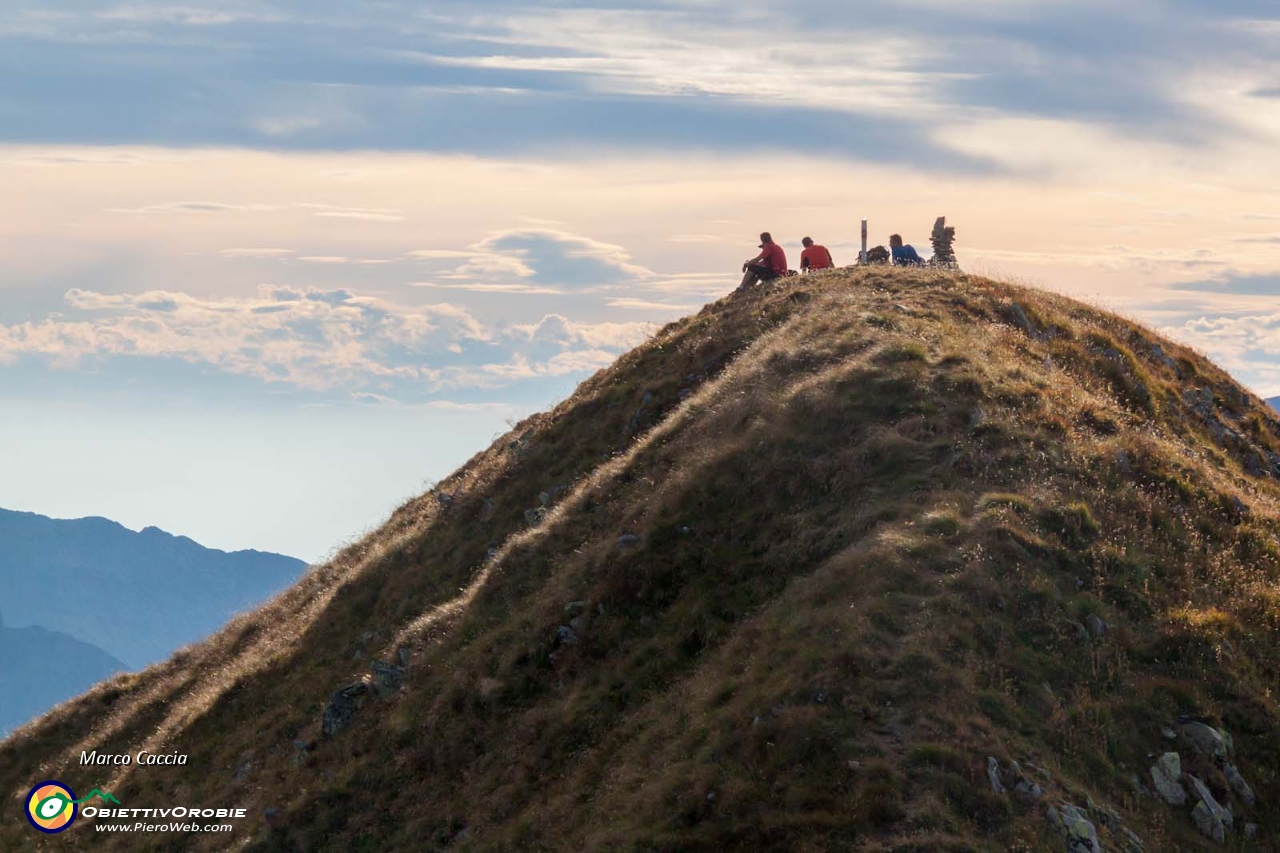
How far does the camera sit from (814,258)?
4494 cm

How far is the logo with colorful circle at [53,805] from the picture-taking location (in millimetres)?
30500

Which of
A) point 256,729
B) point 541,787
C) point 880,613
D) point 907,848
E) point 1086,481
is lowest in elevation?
point 256,729

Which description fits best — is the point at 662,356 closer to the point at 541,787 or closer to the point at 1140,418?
the point at 1140,418

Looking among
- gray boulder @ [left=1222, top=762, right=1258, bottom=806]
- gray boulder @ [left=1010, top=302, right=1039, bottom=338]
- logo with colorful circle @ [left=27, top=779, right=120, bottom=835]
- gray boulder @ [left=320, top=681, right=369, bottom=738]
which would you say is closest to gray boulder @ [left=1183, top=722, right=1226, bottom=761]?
gray boulder @ [left=1222, top=762, right=1258, bottom=806]

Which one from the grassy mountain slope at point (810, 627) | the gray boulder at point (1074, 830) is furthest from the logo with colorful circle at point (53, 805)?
the gray boulder at point (1074, 830)

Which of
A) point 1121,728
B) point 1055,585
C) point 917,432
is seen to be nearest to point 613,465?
point 917,432

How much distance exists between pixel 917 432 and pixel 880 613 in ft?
Answer: 24.1

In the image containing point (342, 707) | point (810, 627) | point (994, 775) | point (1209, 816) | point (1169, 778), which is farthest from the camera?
point (342, 707)

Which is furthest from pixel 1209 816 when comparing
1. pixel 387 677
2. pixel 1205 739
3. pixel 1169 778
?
pixel 387 677

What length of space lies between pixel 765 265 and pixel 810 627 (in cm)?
2713

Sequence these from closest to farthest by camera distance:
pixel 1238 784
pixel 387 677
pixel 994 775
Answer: pixel 994 775
pixel 1238 784
pixel 387 677

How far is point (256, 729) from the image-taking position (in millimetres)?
29516

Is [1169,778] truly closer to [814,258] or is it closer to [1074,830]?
[1074,830]

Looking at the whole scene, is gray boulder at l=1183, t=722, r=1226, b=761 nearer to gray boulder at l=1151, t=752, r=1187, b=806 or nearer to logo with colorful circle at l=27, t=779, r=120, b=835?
gray boulder at l=1151, t=752, r=1187, b=806
